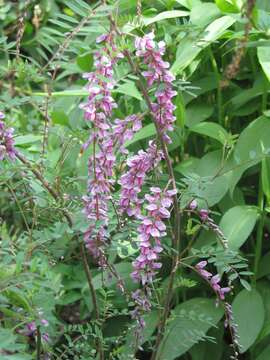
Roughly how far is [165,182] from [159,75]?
53cm

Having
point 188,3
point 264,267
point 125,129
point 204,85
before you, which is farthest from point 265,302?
point 188,3

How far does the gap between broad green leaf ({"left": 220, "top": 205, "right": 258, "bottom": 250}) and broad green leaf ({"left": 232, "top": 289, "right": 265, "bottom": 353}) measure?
18cm

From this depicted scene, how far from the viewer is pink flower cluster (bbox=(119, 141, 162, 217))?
1.73m

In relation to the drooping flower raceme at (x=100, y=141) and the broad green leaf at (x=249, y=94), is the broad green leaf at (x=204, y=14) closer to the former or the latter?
the broad green leaf at (x=249, y=94)

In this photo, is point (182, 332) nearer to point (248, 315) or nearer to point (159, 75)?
point (248, 315)

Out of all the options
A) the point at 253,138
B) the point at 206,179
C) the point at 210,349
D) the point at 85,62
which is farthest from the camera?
the point at 85,62

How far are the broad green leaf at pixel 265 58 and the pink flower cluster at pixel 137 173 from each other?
53cm

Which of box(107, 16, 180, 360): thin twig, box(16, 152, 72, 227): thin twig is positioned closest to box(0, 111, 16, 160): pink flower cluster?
box(16, 152, 72, 227): thin twig

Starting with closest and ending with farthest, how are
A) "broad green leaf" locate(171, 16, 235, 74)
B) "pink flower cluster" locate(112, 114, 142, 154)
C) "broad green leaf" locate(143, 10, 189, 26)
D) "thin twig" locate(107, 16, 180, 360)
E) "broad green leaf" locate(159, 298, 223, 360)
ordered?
"thin twig" locate(107, 16, 180, 360) → "pink flower cluster" locate(112, 114, 142, 154) → "broad green leaf" locate(159, 298, 223, 360) → "broad green leaf" locate(171, 16, 235, 74) → "broad green leaf" locate(143, 10, 189, 26)

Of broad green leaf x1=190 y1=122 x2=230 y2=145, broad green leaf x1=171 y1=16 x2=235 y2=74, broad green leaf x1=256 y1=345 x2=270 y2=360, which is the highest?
broad green leaf x1=171 y1=16 x2=235 y2=74

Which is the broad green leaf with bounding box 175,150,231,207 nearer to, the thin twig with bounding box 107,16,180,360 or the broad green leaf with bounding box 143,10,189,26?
the thin twig with bounding box 107,16,180,360

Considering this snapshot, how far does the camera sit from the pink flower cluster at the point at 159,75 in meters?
1.65

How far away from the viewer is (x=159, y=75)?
1678 mm

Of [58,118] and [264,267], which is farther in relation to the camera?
[58,118]
